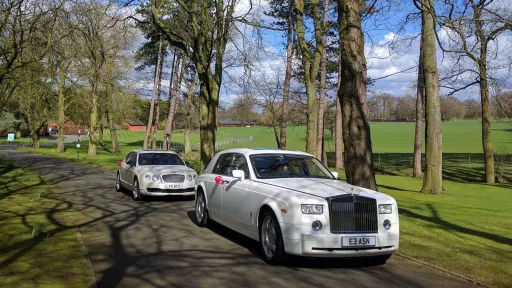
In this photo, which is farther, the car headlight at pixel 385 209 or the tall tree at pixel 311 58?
the tall tree at pixel 311 58

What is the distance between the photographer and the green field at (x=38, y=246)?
602cm

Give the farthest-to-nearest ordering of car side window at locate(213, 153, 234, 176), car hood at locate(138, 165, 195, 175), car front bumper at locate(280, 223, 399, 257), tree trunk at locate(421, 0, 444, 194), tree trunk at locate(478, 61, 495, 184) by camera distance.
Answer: tree trunk at locate(478, 61, 495, 184) → tree trunk at locate(421, 0, 444, 194) → car hood at locate(138, 165, 195, 175) → car side window at locate(213, 153, 234, 176) → car front bumper at locate(280, 223, 399, 257)

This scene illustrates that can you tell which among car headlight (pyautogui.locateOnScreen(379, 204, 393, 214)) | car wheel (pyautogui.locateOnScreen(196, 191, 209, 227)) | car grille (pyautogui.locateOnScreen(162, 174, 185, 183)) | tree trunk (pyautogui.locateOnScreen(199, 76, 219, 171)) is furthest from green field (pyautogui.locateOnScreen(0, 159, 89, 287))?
tree trunk (pyautogui.locateOnScreen(199, 76, 219, 171))

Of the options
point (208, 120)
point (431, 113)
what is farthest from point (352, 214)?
point (208, 120)

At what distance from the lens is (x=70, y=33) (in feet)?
59.3

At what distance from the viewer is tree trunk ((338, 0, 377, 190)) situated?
10.9m

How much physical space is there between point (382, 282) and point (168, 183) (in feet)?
29.0

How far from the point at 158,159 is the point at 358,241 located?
9950 millimetres

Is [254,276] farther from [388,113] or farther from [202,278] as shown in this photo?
[388,113]

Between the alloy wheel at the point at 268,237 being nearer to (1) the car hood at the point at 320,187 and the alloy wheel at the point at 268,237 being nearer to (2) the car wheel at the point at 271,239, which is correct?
(2) the car wheel at the point at 271,239

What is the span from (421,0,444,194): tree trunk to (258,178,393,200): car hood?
12399 millimetres

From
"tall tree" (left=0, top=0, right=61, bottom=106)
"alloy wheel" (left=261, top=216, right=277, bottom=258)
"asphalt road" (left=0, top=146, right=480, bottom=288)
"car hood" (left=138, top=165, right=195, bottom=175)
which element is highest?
"tall tree" (left=0, top=0, right=61, bottom=106)

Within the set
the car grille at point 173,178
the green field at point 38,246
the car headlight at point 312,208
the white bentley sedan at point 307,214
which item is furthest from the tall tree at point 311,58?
the car headlight at point 312,208

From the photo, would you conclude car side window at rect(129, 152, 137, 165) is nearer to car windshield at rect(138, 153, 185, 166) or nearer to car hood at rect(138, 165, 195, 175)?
car windshield at rect(138, 153, 185, 166)
